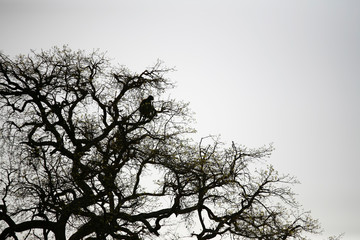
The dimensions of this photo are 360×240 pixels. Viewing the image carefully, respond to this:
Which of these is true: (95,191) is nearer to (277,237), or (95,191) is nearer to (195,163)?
(195,163)

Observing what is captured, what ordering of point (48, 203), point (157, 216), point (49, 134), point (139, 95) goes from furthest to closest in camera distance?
1. point (139, 95)
2. point (49, 134)
3. point (157, 216)
4. point (48, 203)

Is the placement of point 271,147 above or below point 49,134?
below

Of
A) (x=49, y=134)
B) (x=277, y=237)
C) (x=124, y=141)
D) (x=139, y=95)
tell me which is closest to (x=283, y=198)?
(x=277, y=237)

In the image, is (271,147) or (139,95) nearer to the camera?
Answer: (271,147)

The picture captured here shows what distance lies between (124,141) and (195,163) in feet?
10.6

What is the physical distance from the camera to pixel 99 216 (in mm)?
14945

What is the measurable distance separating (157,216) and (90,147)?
413 cm

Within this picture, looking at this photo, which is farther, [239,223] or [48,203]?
[239,223]

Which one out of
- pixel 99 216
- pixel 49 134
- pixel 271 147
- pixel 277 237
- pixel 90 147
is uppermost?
pixel 49 134

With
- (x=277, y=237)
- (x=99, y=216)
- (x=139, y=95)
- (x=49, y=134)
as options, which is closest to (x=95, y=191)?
(x=99, y=216)

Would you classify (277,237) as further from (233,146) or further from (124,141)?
(124,141)

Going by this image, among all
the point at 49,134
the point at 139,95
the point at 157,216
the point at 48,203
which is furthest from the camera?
the point at 139,95

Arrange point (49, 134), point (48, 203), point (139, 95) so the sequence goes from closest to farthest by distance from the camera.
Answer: point (48, 203) < point (49, 134) < point (139, 95)

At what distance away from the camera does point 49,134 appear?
57.8 feet
